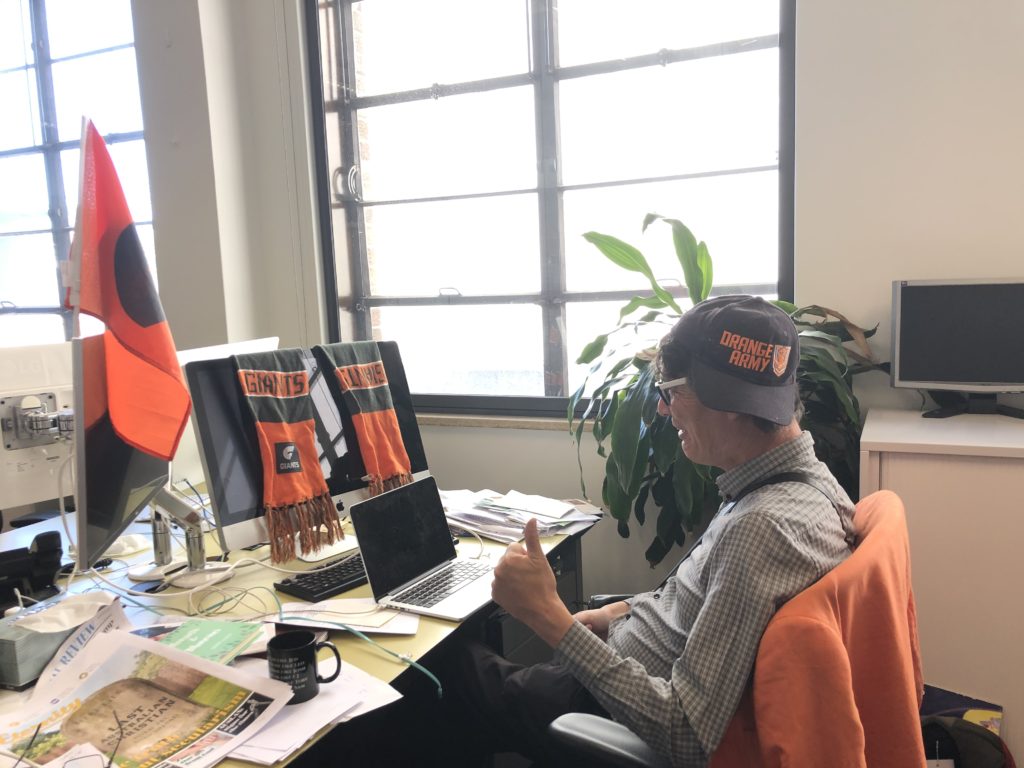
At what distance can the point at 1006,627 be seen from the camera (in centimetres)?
177

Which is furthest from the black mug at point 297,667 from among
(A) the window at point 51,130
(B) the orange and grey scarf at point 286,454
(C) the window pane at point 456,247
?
(A) the window at point 51,130

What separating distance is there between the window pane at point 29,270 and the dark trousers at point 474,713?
11.8 ft

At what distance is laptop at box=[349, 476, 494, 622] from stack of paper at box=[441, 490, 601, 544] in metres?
0.20

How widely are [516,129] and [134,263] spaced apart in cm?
189

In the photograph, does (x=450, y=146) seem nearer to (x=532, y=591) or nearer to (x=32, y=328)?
(x=532, y=591)

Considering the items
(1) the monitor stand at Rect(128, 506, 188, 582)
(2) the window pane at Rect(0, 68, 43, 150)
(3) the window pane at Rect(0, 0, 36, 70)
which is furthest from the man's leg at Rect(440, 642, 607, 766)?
(3) the window pane at Rect(0, 0, 36, 70)

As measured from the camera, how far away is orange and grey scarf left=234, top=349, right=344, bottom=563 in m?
1.71

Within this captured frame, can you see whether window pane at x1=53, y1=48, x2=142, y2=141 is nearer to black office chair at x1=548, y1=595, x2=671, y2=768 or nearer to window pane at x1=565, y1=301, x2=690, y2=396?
window pane at x1=565, y1=301, x2=690, y2=396

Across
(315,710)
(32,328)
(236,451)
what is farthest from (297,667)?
(32,328)

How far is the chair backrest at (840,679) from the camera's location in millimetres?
937

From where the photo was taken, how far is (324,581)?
165 centimetres

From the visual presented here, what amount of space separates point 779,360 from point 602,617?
747 millimetres

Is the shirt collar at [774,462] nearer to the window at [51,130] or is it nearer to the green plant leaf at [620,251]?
the green plant leaf at [620,251]

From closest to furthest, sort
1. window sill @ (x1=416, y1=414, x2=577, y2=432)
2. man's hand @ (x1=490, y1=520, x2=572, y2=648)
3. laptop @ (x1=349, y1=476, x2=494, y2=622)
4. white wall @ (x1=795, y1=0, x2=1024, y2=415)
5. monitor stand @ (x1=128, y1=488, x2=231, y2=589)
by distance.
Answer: man's hand @ (x1=490, y1=520, x2=572, y2=648) < laptop @ (x1=349, y1=476, x2=494, y2=622) < monitor stand @ (x1=128, y1=488, x2=231, y2=589) < white wall @ (x1=795, y1=0, x2=1024, y2=415) < window sill @ (x1=416, y1=414, x2=577, y2=432)
